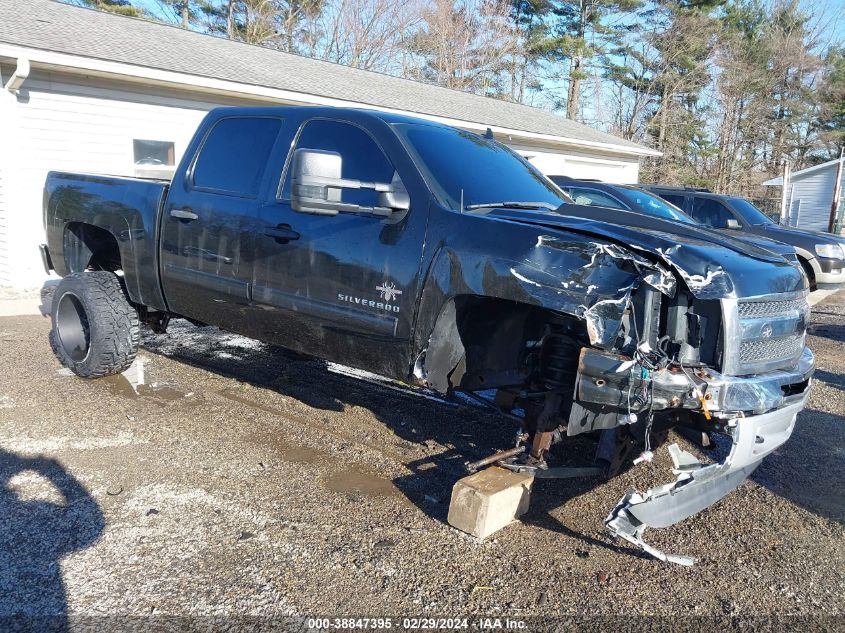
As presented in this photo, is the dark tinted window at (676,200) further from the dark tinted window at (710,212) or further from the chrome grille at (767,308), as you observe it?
the chrome grille at (767,308)

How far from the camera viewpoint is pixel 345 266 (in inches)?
152

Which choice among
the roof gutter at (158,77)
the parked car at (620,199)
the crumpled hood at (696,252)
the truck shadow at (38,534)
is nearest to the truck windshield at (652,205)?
the parked car at (620,199)

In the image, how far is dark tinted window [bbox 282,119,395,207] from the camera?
3.93 metres

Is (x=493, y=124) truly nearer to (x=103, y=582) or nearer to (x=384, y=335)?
(x=384, y=335)

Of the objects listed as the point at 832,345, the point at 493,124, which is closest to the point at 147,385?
the point at 832,345

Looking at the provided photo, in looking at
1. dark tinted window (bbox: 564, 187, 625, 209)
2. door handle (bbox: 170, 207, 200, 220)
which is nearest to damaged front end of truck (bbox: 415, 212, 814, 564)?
door handle (bbox: 170, 207, 200, 220)

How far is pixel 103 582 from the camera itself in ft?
9.39

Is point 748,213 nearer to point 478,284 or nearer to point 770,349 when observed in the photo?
point 770,349

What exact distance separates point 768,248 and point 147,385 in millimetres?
4506

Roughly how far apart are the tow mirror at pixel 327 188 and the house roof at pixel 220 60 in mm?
7135

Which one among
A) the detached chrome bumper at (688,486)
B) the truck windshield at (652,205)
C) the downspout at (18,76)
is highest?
the downspout at (18,76)

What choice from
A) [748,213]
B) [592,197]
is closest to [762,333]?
[592,197]

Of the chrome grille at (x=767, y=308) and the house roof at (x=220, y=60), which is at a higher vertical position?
the house roof at (x=220, y=60)

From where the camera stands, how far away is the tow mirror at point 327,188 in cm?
346
